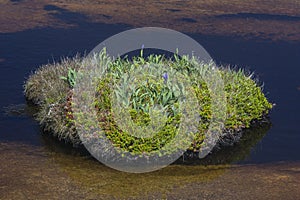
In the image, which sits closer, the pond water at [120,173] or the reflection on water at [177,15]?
the pond water at [120,173]

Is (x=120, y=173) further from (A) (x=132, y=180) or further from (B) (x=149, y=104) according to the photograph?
(B) (x=149, y=104)

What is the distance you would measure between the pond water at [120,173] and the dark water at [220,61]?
0.06ft

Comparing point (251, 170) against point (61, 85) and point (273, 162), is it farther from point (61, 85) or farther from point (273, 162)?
point (61, 85)

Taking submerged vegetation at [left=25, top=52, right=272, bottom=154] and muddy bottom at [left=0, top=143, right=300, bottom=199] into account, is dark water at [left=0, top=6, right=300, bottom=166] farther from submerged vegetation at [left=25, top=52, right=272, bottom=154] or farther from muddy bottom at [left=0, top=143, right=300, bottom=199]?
muddy bottom at [left=0, top=143, right=300, bottom=199]

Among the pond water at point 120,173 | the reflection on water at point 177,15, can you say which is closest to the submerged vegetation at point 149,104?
the pond water at point 120,173

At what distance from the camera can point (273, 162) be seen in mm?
10391

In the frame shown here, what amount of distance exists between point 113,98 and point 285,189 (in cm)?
360

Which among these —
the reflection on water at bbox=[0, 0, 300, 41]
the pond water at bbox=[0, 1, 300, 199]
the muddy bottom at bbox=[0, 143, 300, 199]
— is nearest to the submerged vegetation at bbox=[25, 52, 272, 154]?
the pond water at bbox=[0, 1, 300, 199]

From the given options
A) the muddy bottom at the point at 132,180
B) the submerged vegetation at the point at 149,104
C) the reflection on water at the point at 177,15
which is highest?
the reflection on water at the point at 177,15

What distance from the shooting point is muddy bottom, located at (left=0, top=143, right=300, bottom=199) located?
26.9 feet

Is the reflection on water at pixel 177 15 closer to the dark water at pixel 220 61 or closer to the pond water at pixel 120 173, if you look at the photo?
the dark water at pixel 220 61

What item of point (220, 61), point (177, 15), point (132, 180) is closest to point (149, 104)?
point (132, 180)

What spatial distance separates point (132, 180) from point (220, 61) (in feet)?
23.9

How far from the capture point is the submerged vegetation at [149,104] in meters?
10.0
